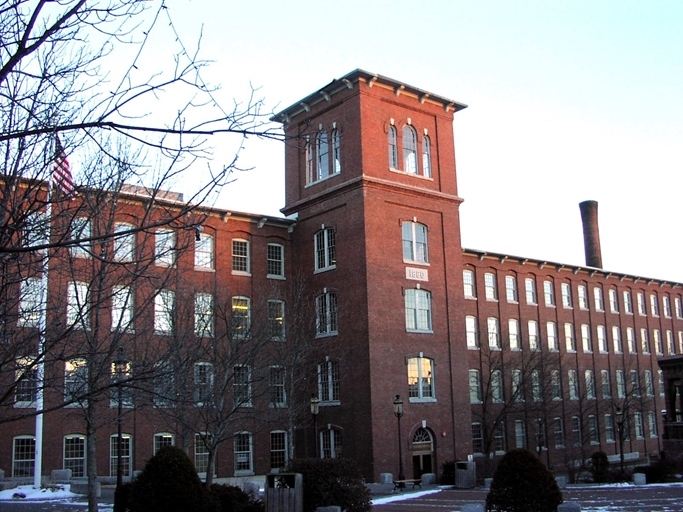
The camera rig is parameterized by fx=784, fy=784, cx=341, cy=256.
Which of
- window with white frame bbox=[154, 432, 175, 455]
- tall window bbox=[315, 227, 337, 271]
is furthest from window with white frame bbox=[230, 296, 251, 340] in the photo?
window with white frame bbox=[154, 432, 175, 455]

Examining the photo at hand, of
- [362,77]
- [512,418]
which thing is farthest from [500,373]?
[362,77]

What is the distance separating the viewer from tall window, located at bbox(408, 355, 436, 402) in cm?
3847

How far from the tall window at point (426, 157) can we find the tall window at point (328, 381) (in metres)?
11.3

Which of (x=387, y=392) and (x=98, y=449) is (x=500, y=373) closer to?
(x=387, y=392)

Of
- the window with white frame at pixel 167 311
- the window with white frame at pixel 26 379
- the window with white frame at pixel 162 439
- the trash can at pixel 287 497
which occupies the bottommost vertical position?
the trash can at pixel 287 497

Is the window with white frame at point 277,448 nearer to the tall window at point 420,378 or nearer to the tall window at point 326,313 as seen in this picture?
the tall window at point 326,313

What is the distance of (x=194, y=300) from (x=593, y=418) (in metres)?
36.9

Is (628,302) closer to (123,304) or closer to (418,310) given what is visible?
(418,310)

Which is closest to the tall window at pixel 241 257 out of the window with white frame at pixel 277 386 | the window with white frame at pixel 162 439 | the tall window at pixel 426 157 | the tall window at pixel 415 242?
the window with white frame at pixel 277 386

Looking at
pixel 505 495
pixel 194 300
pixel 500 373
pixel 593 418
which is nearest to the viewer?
pixel 505 495

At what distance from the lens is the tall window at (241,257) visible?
39.7m

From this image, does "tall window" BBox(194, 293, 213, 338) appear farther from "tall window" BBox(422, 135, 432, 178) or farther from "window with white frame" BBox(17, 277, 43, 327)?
"window with white frame" BBox(17, 277, 43, 327)

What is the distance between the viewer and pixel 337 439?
124ft

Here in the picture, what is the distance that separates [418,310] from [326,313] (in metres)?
4.65
